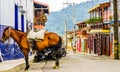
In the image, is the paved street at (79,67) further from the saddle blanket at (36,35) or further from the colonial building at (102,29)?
the colonial building at (102,29)

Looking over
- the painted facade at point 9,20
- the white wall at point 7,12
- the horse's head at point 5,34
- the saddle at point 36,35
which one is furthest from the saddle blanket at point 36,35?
the white wall at point 7,12

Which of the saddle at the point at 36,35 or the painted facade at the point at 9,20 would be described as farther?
the painted facade at the point at 9,20

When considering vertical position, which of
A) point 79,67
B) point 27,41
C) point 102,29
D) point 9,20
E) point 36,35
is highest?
point 9,20

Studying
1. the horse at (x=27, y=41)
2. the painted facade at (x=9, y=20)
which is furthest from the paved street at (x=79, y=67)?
the painted facade at (x=9, y=20)

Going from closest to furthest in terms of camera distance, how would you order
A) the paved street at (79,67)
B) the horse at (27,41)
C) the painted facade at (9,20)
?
1. the paved street at (79,67)
2. the horse at (27,41)
3. the painted facade at (9,20)

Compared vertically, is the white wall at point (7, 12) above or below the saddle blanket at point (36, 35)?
above

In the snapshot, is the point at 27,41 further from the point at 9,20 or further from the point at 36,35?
the point at 9,20

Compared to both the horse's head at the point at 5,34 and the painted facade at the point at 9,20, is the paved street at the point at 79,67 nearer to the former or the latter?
the horse's head at the point at 5,34

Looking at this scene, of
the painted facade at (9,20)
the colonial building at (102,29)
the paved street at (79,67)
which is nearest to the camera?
Answer: the paved street at (79,67)

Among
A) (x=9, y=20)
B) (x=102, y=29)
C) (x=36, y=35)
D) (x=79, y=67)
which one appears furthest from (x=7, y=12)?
(x=102, y=29)

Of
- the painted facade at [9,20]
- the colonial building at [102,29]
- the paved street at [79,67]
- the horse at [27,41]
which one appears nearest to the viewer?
the paved street at [79,67]

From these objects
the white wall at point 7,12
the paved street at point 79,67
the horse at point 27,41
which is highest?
the white wall at point 7,12

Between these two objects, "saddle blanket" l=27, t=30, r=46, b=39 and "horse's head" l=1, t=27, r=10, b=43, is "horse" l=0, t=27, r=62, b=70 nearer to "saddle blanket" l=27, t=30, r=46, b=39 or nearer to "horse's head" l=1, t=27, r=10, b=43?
"horse's head" l=1, t=27, r=10, b=43

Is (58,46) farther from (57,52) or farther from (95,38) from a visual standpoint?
(95,38)
